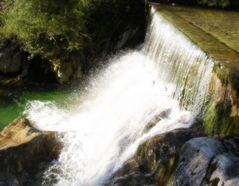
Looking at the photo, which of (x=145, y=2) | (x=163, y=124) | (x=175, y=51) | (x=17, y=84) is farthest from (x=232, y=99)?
(x=17, y=84)

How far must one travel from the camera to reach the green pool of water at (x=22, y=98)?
13695 mm

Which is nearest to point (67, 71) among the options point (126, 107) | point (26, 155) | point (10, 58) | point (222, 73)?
point (10, 58)

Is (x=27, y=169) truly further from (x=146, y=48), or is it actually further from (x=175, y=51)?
(x=146, y=48)

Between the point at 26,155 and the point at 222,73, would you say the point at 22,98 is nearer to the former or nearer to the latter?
the point at 26,155

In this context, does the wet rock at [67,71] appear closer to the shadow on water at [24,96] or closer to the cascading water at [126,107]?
the shadow on water at [24,96]

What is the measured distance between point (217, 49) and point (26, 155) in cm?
459

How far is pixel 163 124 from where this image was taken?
→ 32.9 feet

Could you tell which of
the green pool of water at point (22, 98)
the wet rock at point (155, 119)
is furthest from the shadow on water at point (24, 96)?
the wet rock at point (155, 119)

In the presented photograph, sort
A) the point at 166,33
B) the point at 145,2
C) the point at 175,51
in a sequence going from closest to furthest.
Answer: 1. the point at 175,51
2. the point at 166,33
3. the point at 145,2

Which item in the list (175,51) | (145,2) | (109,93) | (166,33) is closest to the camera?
(175,51)

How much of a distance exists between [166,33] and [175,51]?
1.11 meters

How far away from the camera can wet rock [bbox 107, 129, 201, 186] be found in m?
8.20

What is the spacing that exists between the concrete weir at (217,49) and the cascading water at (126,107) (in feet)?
0.84

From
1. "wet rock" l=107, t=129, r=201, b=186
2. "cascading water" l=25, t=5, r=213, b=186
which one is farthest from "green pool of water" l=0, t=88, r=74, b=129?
"wet rock" l=107, t=129, r=201, b=186
